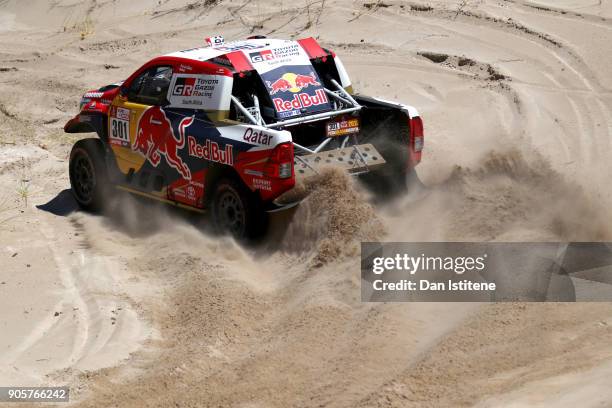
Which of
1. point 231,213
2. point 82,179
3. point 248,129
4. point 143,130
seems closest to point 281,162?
point 248,129

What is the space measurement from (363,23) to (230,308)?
31.0 ft

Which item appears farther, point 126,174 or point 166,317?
point 126,174

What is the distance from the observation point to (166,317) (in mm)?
8617

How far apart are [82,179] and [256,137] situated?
3.33 meters

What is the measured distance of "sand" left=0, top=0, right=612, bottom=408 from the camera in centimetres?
680

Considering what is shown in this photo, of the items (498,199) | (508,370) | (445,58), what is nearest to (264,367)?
(508,370)

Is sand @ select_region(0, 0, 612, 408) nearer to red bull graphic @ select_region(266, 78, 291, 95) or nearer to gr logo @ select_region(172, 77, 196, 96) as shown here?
red bull graphic @ select_region(266, 78, 291, 95)

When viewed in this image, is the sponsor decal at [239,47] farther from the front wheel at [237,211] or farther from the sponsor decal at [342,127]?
the front wheel at [237,211]

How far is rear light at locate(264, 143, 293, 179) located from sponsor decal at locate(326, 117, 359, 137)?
1.09 m

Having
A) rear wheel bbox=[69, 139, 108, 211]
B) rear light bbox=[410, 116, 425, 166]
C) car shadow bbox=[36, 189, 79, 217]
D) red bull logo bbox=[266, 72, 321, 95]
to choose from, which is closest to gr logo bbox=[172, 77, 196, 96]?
red bull logo bbox=[266, 72, 321, 95]

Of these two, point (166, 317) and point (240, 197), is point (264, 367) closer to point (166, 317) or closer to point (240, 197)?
point (166, 317)

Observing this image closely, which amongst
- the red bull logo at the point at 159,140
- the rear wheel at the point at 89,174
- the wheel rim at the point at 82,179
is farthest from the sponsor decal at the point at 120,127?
the wheel rim at the point at 82,179

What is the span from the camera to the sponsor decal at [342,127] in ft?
32.6

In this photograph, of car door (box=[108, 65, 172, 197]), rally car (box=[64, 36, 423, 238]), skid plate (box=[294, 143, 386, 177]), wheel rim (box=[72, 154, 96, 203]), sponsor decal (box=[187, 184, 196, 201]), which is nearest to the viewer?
rally car (box=[64, 36, 423, 238])
